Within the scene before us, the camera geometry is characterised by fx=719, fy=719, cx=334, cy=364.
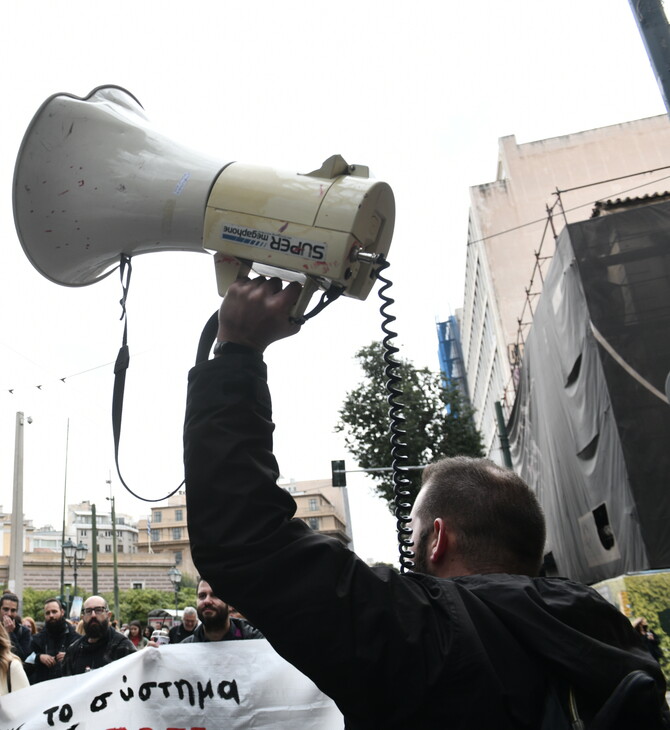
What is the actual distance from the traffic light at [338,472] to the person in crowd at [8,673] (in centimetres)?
1350

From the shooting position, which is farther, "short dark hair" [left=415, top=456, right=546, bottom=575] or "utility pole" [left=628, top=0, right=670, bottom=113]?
"utility pole" [left=628, top=0, right=670, bottom=113]

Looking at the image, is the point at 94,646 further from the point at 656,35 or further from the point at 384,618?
the point at 656,35

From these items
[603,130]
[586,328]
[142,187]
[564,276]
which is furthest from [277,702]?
[603,130]

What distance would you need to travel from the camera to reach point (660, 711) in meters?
0.96

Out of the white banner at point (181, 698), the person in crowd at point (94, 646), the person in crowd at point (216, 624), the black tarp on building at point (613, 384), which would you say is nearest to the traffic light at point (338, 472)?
the black tarp on building at point (613, 384)

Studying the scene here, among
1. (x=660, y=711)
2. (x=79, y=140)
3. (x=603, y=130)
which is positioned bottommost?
(x=660, y=711)

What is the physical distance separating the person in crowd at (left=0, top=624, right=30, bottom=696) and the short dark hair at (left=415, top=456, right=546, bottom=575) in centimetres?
356

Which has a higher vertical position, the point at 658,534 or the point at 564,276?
the point at 564,276

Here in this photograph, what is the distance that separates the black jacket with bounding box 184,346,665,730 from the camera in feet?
3.12

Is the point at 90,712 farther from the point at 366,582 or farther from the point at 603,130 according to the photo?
the point at 603,130

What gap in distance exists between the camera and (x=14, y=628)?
682 centimetres

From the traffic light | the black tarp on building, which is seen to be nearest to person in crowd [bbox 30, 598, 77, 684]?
the black tarp on building

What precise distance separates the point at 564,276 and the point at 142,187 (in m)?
8.28

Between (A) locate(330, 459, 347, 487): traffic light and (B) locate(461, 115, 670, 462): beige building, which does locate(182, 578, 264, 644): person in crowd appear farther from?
(B) locate(461, 115, 670, 462): beige building
